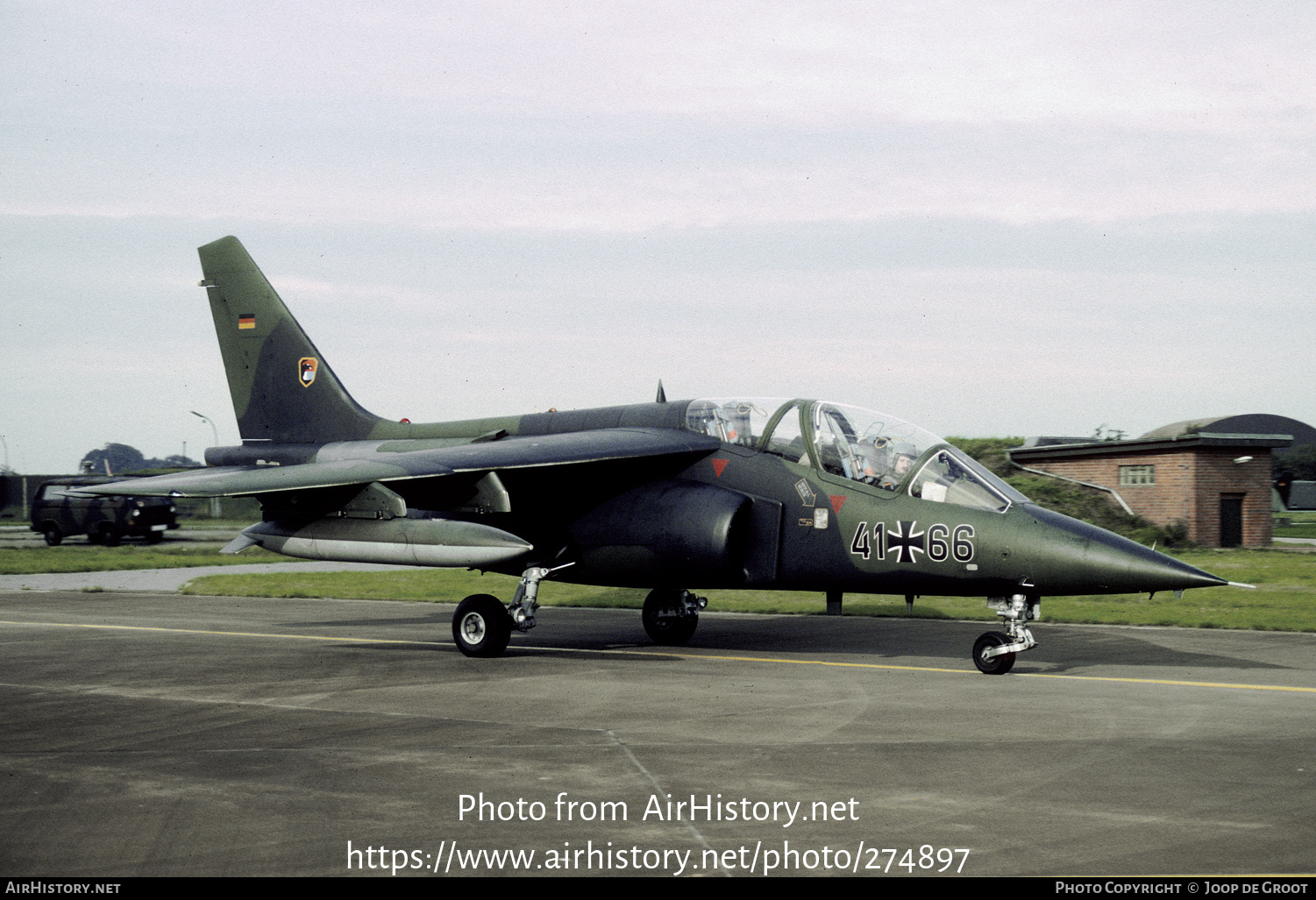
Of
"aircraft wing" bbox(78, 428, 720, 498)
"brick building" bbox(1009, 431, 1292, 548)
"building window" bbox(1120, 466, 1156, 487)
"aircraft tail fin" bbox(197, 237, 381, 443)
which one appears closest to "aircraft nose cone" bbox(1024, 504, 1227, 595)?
"aircraft wing" bbox(78, 428, 720, 498)

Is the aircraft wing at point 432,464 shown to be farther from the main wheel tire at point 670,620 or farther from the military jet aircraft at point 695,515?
the main wheel tire at point 670,620

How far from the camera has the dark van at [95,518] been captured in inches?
1732

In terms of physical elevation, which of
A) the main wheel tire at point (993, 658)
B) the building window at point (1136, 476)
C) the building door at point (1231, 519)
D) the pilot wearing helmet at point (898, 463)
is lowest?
the building door at point (1231, 519)

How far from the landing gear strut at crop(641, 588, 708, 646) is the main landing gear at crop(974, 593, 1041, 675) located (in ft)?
16.3

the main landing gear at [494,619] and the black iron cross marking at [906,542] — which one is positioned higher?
the black iron cross marking at [906,542]

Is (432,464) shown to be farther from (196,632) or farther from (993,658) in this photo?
(993,658)

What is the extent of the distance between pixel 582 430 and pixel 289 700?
674 centimetres

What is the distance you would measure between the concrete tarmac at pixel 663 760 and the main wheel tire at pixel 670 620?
3.03 feet

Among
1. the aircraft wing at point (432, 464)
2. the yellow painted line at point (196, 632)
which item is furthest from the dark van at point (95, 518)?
the aircraft wing at point (432, 464)

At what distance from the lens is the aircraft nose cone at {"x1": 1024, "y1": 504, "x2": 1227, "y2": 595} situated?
12.2 meters

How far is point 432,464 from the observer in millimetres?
15281

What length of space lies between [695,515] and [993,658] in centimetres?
404

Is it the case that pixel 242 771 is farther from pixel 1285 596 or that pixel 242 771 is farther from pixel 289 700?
pixel 1285 596
